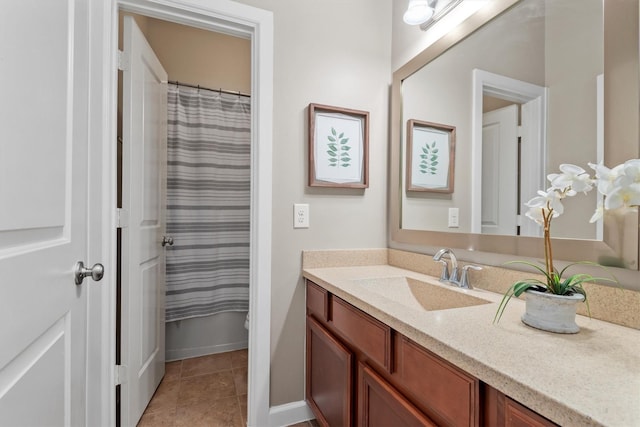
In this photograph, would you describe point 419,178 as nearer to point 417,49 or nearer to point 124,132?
point 417,49

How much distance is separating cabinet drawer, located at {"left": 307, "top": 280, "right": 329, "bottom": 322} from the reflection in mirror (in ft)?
2.02

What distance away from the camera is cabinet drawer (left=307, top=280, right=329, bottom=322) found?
1310 millimetres

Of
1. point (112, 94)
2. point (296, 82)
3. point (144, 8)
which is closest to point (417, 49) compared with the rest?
A: point (296, 82)

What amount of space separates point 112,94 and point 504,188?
166 centimetres

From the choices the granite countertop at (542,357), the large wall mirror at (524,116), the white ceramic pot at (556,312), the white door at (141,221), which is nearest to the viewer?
the granite countertop at (542,357)

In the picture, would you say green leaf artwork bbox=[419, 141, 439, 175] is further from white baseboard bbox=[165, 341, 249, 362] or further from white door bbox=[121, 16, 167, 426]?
white baseboard bbox=[165, 341, 249, 362]

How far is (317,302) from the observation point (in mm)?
1412

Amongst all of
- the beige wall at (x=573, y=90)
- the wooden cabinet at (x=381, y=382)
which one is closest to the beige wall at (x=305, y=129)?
the wooden cabinet at (x=381, y=382)

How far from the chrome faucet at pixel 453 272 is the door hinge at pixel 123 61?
167cm

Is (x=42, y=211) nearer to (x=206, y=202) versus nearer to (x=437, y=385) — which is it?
(x=437, y=385)

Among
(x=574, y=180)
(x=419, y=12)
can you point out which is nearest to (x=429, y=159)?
(x=419, y=12)

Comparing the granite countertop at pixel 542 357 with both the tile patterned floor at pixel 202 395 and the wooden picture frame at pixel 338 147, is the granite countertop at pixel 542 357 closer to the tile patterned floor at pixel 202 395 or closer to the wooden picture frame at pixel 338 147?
the wooden picture frame at pixel 338 147

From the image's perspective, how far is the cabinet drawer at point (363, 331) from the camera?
89cm

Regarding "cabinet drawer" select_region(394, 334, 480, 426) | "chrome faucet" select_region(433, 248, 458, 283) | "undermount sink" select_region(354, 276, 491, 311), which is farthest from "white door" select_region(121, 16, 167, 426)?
"chrome faucet" select_region(433, 248, 458, 283)
